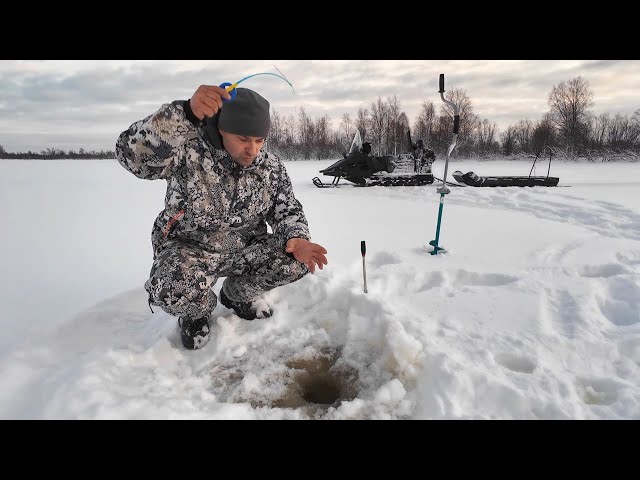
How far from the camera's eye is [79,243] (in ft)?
14.6

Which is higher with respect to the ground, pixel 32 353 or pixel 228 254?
pixel 228 254

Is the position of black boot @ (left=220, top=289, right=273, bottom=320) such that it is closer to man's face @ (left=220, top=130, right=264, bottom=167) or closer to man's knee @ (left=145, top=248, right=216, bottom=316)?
man's knee @ (left=145, top=248, right=216, bottom=316)

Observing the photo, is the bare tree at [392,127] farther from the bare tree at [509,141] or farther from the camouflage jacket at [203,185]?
the camouflage jacket at [203,185]

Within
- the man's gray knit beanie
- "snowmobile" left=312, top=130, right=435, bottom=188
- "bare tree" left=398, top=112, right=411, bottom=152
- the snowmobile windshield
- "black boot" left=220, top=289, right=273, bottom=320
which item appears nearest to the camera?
the man's gray knit beanie

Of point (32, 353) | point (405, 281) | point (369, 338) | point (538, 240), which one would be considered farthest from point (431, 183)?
point (32, 353)

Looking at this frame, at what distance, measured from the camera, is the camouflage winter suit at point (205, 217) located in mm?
1896

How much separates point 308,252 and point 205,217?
619 mm

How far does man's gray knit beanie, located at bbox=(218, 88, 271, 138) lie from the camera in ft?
6.51

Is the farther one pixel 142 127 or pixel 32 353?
pixel 32 353

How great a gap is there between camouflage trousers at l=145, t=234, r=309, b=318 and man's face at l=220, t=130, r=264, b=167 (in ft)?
1.75

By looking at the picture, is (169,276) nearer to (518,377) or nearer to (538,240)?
(518,377)

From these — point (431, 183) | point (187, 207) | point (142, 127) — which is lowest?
point (431, 183)

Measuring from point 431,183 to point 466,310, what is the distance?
29.3 feet

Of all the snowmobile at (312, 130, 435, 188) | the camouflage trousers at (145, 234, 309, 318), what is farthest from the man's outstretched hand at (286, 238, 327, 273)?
the snowmobile at (312, 130, 435, 188)
